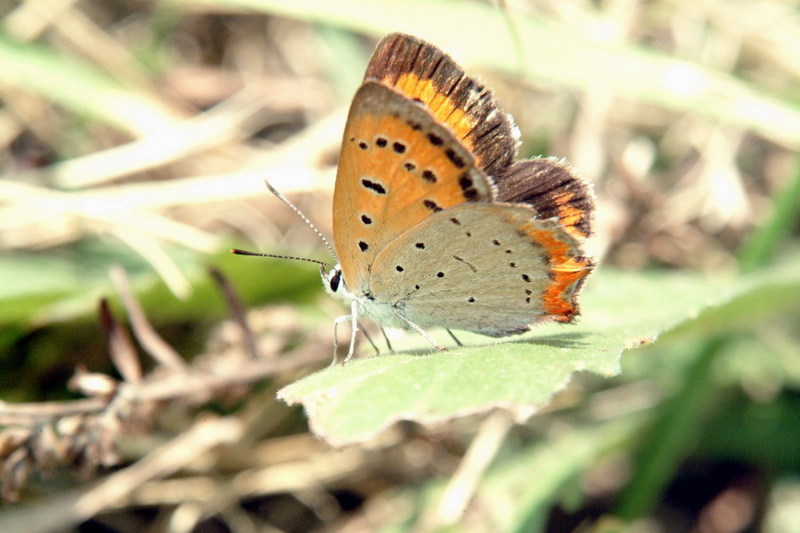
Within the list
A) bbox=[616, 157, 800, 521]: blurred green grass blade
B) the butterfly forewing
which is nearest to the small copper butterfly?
the butterfly forewing

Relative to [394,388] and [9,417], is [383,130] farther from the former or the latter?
[9,417]

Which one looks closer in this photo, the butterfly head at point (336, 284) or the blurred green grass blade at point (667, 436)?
the butterfly head at point (336, 284)

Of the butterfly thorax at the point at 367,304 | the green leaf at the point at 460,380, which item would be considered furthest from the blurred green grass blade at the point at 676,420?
the butterfly thorax at the point at 367,304

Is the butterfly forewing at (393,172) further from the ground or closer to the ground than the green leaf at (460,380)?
further from the ground

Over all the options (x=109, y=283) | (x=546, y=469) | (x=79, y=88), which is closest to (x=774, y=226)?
(x=546, y=469)

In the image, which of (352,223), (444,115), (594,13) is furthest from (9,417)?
(594,13)

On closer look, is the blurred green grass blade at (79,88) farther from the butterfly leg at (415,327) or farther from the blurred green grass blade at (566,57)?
the butterfly leg at (415,327)

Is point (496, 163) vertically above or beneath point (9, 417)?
above

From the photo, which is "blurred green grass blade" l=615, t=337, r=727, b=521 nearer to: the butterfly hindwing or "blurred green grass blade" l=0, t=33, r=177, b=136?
the butterfly hindwing
